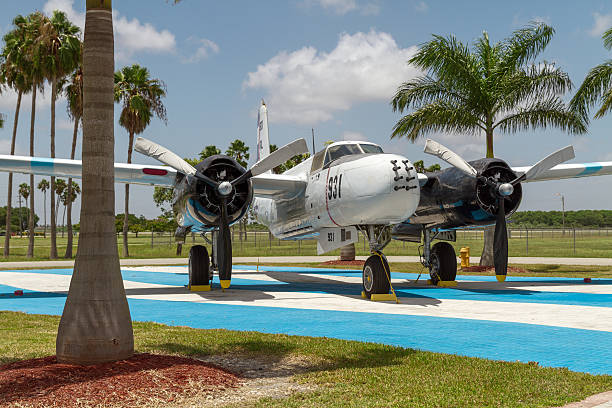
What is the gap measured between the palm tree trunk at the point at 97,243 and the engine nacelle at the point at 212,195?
26.9 feet

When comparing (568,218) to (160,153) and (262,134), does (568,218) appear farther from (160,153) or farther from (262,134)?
(160,153)

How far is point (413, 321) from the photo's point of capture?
1100 centimetres

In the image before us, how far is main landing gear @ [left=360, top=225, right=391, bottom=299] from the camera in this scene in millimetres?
14180

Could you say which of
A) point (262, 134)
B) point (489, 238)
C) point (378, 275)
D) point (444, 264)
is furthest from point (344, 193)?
point (489, 238)

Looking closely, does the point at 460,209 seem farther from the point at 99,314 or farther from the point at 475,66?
the point at 99,314

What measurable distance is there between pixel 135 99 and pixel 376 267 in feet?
96.6

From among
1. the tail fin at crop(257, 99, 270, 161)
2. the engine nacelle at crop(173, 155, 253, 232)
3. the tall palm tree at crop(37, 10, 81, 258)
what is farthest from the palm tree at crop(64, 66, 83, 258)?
the engine nacelle at crop(173, 155, 253, 232)

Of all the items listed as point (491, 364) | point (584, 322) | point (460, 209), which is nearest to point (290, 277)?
point (460, 209)

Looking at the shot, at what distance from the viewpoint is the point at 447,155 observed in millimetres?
15547

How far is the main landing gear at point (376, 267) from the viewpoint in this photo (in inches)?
558

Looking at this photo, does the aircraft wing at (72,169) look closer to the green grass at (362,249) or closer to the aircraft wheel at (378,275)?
the aircraft wheel at (378,275)

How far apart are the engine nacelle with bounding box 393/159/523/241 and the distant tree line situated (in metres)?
127

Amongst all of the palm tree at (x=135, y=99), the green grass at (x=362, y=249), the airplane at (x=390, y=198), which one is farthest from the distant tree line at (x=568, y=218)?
the airplane at (x=390, y=198)

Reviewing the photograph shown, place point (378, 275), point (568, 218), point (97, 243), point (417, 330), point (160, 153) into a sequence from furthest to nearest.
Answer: point (568, 218) → point (160, 153) → point (378, 275) → point (417, 330) → point (97, 243)
